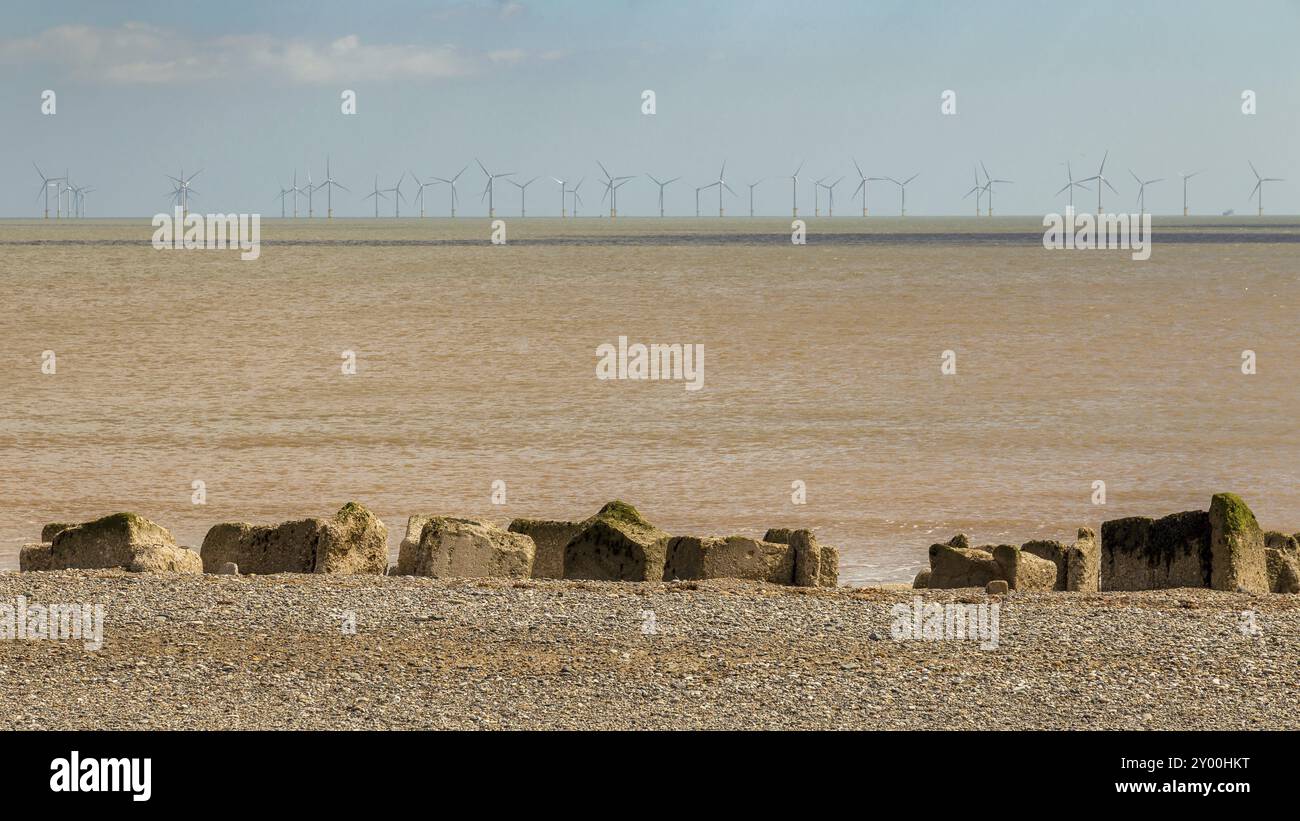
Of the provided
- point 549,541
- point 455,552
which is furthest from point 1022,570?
point 455,552

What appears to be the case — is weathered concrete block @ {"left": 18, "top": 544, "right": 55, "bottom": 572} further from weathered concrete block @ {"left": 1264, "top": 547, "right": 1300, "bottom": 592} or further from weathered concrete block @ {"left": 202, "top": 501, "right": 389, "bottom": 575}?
weathered concrete block @ {"left": 1264, "top": 547, "right": 1300, "bottom": 592}

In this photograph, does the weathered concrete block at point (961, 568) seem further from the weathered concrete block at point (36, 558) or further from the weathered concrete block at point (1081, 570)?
the weathered concrete block at point (36, 558)

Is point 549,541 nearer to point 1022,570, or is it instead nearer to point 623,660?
point 623,660

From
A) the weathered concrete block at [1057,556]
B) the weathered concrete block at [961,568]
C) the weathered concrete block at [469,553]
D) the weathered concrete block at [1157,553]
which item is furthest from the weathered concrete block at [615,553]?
the weathered concrete block at [1157,553]

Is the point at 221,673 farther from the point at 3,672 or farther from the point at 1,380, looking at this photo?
the point at 1,380

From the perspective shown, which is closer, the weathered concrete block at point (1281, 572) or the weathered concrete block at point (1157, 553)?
the weathered concrete block at point (1157, 553)

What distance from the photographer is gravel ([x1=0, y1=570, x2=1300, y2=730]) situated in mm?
9195

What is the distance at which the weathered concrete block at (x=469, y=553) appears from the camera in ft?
44.4

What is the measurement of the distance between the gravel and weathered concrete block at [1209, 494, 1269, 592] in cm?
56

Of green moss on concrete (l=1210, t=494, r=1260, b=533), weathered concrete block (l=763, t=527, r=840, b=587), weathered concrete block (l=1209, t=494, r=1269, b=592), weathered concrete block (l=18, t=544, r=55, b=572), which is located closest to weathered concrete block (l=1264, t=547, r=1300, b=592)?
weathered concrete block (l=1209, t=494, r=1269, b=592)

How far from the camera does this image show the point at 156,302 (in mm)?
65875

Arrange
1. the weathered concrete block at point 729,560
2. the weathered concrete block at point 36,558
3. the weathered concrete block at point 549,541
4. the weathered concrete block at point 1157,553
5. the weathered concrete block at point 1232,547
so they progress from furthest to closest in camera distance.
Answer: the weathered concrete block at point 549,541
the weathered concrete block at point 36,558
the weathered concrete block at point 729,560
the weathered concrete block at point 1157,553
the weathered concrete block at point 1232,547

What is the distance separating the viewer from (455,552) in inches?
535

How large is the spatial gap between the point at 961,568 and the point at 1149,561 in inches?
60.6
